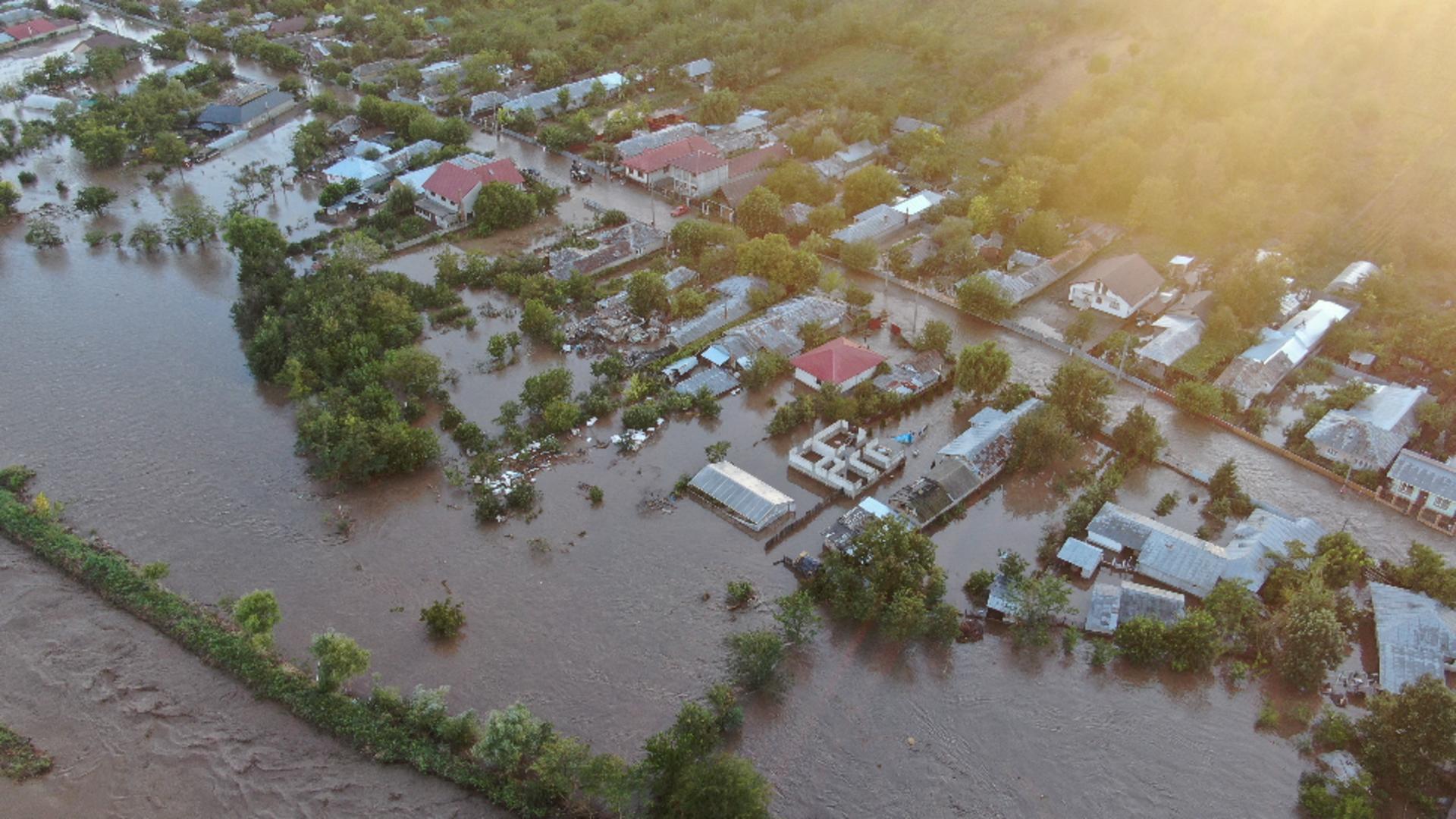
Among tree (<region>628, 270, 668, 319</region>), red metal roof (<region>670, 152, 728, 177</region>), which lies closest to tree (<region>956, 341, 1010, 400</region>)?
tree (<region>628, 270, 668, 319</region>)

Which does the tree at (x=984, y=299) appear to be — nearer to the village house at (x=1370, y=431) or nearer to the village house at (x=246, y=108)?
the village house at (x=1370, y=431)

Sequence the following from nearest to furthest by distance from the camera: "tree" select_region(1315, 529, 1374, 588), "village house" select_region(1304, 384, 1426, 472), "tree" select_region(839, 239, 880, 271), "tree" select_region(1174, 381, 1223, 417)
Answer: "tree" select_region(1315, 529, 1374, 588) → "village house" select_region(1304, 384, 1426, 472) → "tree" select_region(1174, 381, 1223, 417) → "tree" select_region(839, 239, 880, 271)

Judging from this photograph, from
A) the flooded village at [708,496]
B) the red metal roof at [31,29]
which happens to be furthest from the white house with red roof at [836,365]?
the red metal roof at [31,29]

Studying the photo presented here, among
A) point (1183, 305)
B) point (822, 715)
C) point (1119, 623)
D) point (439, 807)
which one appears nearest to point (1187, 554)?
point (1119, 623)

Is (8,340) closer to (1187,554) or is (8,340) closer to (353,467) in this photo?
(353,467)

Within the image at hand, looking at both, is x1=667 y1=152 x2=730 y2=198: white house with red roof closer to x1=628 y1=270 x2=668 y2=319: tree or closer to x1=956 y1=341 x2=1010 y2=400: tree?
x1=628 y1=270 x2=668 y2=319: tree
